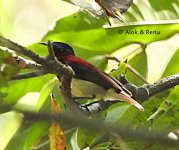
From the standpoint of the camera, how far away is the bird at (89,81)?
483 millimetres

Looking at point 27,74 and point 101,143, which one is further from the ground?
point 27,74

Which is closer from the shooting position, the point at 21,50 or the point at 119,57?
the point at 21,50

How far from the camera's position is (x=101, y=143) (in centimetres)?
51

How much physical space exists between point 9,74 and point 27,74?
1.2 inches

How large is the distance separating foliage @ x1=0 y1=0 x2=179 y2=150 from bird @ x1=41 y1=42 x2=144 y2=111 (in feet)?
0.08

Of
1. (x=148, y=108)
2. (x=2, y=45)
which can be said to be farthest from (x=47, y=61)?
(x=148, y=108)

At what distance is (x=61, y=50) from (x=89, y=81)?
0.05 metres

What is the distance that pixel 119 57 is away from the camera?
0.57m

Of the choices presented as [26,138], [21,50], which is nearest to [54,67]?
[21,50]

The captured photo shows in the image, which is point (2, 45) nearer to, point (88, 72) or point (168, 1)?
point (88, 72)

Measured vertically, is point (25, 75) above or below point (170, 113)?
above

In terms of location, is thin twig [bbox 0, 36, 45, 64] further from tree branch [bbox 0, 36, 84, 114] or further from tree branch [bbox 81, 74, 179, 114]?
tree branch [bbox 81, 74, 179, 114]

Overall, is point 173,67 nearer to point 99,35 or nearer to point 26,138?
point 99,35

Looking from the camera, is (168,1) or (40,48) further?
(168,1)
